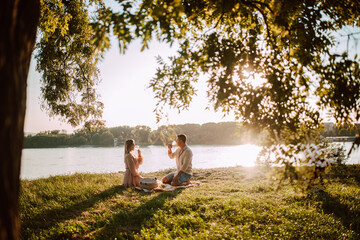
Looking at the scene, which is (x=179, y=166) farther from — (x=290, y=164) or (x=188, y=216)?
(x=290, y=164)

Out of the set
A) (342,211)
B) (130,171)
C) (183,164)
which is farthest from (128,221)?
(342,211)

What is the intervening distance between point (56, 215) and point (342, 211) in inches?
291

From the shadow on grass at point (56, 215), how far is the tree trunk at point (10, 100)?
3834 mm

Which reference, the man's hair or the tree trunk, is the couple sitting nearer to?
the man's hair

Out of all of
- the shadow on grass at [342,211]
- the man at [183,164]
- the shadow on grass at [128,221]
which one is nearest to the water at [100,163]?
the man at [183,164]

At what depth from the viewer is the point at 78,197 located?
6.69m

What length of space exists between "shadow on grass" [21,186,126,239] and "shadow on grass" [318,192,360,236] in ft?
21.1

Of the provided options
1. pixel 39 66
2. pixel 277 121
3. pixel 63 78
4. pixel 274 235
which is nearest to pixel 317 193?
pixel 274 235

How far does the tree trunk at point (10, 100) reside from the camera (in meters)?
1.40

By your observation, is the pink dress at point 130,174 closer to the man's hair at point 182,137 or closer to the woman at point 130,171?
the woman at point 130,171

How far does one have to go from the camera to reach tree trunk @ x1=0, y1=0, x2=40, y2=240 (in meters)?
1.40

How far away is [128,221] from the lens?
507 cm

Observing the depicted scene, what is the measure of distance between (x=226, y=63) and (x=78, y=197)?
20.1 feet

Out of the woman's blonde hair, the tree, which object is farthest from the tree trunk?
the woman's blonde hair
